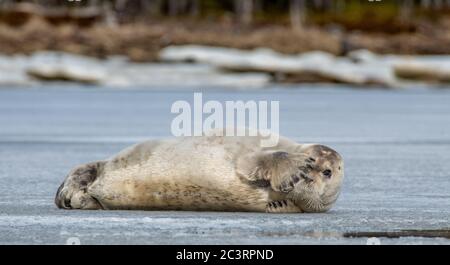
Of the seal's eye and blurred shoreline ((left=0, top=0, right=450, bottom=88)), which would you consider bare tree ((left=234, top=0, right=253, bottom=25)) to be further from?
the seal's eye

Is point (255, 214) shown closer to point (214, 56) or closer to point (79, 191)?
point (79, 191)

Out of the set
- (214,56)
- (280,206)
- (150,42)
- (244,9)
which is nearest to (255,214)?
(280,206)

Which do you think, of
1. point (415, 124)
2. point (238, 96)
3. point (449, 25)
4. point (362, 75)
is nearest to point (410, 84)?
point (362, 75)

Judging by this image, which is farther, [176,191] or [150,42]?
[150,42]

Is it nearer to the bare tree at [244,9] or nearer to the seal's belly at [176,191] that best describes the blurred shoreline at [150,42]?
the bare tree at [244,9]

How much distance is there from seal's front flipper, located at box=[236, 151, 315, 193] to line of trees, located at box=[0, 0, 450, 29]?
7614 centimetres

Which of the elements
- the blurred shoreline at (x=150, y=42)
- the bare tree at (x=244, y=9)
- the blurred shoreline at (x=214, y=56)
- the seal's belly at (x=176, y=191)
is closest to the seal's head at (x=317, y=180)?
the seal's belly at (x=176, y=191)

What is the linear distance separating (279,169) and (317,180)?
9.6 inches

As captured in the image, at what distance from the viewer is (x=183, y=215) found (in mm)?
8070

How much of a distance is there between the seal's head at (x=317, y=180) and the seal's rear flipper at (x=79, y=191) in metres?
1.29

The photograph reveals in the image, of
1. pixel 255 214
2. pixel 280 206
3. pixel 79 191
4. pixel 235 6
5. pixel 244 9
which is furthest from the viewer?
pixel 235 6

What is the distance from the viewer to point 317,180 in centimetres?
821

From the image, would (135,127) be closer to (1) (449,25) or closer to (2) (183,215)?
(2) (183,215)
